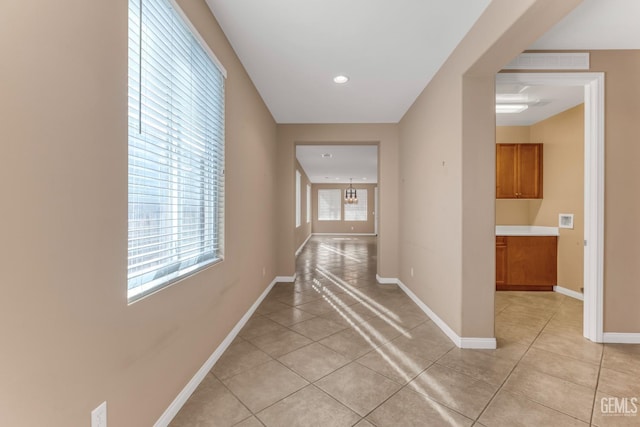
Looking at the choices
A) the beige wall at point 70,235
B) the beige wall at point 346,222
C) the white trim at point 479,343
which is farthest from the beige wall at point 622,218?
the beige wall at point 346,222

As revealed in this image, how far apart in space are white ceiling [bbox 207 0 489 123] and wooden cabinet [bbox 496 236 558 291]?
2.74m

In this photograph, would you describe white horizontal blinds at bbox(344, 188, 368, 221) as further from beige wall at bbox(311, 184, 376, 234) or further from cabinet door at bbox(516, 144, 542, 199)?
cabinet door at bbox(516, 144, 542, 199)

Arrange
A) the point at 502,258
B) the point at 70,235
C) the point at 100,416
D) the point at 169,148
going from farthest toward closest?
the point at 502,258 → the point at 169,148 → the point at 100,416 → the point at 70,235

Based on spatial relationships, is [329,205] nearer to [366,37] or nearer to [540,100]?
[540,100]

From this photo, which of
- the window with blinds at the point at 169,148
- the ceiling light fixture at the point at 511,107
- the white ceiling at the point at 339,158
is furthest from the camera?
the white ceiling at the point at 339,158

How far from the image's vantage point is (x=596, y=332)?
8.01ft

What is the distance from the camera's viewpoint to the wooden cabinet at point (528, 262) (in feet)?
13.3

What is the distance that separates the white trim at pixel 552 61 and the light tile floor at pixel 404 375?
8.50 feet

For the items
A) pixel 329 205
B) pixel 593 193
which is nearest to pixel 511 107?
pixel 593 193

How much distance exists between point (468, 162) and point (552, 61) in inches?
52.4

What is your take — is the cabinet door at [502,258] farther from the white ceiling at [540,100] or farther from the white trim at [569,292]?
the white ceiling at [540,100]

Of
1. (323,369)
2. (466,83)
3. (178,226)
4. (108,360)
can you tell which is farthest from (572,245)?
(108,360)

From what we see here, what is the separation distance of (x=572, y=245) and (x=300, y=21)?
4675 mm

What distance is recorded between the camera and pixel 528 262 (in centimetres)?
407
